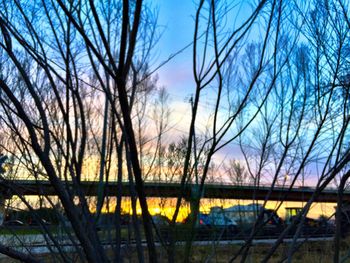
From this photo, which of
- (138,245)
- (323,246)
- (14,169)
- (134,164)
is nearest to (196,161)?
(138,245)

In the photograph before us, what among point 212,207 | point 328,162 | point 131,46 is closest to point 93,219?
point 131,46

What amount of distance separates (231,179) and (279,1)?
5.47 m

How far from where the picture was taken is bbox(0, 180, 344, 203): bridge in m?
2.10

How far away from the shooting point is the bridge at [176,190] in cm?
210

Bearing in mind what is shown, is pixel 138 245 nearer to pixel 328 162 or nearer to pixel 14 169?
pixel 328 162

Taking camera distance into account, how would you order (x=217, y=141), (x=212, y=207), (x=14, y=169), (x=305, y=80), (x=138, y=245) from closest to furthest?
(x=138, y=245)
(x=217, y=141)
(x=305, y=80)
(x=14, y=169)
(x=212, y=207)

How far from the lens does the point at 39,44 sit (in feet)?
6.23

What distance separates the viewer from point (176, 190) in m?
3.21

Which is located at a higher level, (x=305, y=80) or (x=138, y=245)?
(x=305, y=80)

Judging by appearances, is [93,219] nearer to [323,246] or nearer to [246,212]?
[246,212]

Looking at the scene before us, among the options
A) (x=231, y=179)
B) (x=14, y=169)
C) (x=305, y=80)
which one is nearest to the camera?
(x=305, y=80)

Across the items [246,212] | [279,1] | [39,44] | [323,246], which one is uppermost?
[279,1]

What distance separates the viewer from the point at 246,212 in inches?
195

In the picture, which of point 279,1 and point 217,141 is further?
point 279,1
